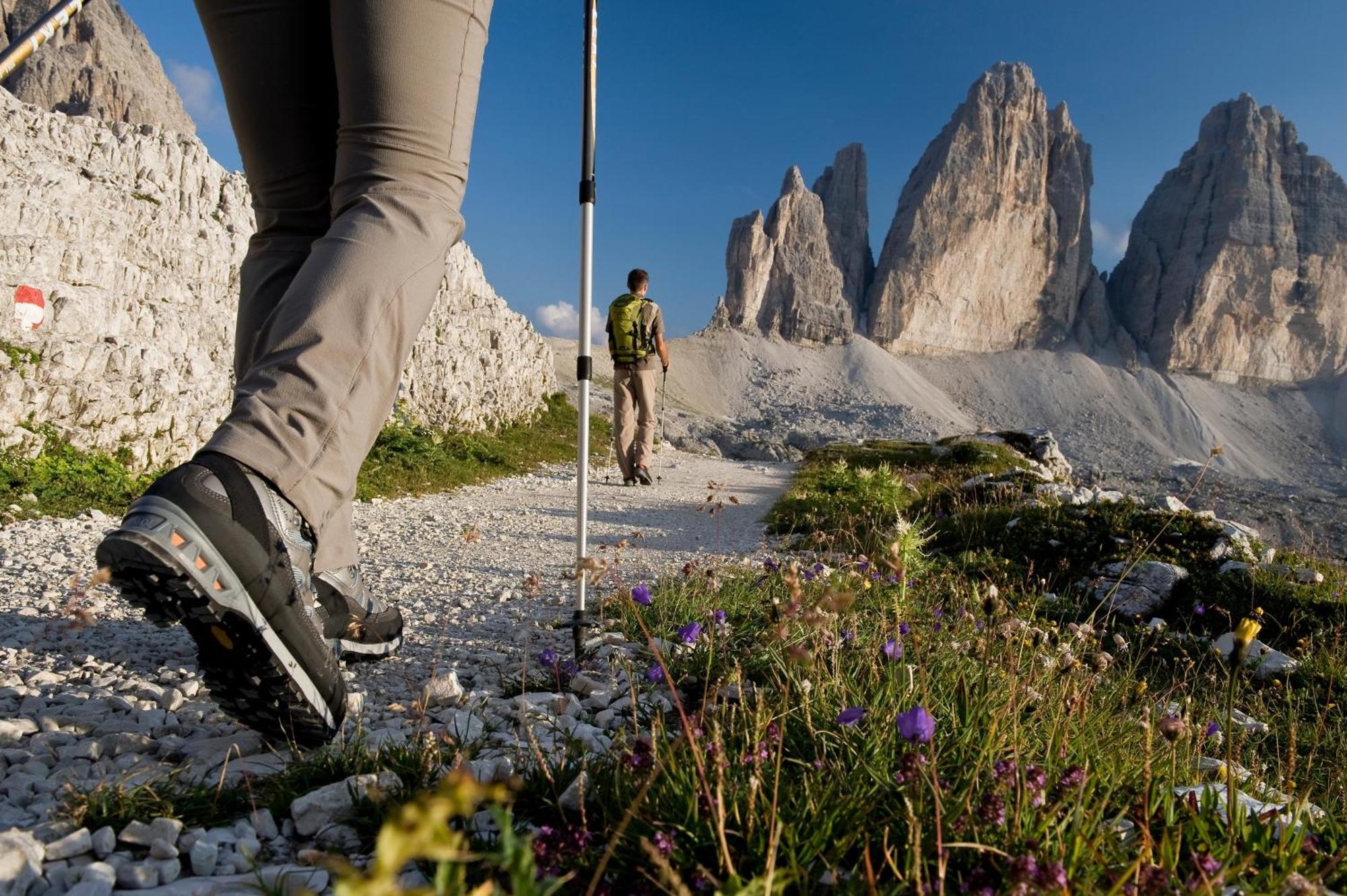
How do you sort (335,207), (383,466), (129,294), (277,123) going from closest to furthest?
(335,207) → (277,123) → (129,294) → (383,466)

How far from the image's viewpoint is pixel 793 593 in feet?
4.84

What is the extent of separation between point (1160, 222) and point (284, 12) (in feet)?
517

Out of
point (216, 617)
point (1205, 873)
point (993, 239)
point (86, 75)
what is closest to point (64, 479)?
point (216, 617)

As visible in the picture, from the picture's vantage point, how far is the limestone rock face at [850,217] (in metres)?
133

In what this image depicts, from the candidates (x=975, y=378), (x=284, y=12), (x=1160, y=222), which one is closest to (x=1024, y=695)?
(x=284, y=12)

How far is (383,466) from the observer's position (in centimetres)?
1088

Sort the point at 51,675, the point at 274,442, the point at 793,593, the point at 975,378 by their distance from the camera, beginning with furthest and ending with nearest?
the point at 975,378, the point at 51,675, the point at 274,442, the point at 793,593

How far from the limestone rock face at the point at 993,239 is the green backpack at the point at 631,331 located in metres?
116

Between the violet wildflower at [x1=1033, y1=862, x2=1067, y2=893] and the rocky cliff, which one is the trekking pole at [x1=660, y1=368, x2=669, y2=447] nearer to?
the violet wildflower at [x1=1033, y1=862, x2=1067, y2=893]

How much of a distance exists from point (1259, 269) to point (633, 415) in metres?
144

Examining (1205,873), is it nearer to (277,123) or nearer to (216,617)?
(216,617)

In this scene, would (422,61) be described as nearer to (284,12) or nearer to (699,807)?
(284,12)

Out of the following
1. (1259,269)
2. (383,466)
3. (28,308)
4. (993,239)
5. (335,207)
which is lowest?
(383,466)

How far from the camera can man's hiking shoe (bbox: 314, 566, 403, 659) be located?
7.02 ft
